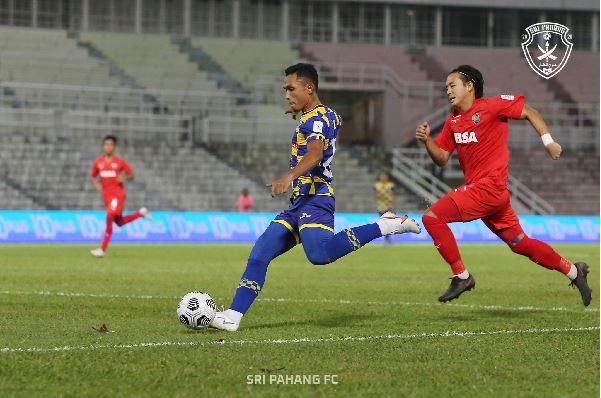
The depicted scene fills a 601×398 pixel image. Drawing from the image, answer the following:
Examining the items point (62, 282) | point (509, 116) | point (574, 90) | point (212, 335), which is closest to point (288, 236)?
point (212, 335)

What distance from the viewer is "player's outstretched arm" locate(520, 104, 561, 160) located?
9859 mm

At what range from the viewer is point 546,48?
5397cm

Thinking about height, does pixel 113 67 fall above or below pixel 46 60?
below

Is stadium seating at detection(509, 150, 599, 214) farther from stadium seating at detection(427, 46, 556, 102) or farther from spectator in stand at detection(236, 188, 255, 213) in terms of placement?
spectator in stand at detection(236, 188, 255, 213)

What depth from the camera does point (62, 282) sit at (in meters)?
14.8

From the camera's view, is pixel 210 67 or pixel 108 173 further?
pixel 210 67

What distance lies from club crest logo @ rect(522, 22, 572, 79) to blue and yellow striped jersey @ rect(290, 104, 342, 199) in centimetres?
4180

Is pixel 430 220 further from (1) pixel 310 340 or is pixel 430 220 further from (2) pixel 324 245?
(1) pixel 310 340

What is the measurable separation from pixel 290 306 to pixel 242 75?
33.9 m

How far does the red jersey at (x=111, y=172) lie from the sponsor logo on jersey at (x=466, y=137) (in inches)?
513

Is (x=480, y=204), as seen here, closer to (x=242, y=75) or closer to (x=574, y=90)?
(x=242, y=75)

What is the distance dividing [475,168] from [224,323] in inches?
122

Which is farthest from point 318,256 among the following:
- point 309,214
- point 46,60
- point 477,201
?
point 46,60

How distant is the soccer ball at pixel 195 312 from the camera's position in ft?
29.4
